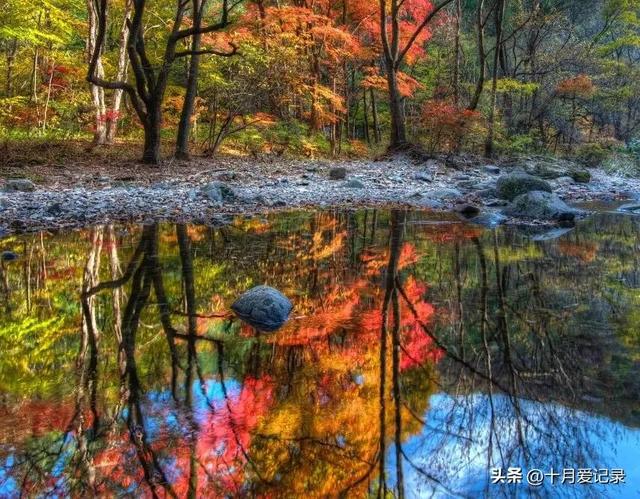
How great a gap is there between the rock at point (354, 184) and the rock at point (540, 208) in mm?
3855

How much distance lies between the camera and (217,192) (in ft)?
39.1

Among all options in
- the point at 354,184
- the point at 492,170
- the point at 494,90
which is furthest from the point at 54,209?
the point at 494,90

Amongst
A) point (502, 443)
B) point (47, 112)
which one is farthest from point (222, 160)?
point (502, 443)

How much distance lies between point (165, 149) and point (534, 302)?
1348 centimetres

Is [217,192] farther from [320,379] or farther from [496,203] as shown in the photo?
[320,379]

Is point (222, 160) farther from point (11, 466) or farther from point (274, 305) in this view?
point (11, 466)

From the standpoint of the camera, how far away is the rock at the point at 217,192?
1171cm

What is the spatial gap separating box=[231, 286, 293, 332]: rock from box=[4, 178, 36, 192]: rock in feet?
26.1

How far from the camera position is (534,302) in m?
5.52

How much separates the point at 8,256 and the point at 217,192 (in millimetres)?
5377

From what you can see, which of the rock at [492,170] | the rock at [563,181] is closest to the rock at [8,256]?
the rock at [492,170]

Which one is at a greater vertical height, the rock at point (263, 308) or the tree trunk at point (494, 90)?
the tree trunk at point (494, 90)

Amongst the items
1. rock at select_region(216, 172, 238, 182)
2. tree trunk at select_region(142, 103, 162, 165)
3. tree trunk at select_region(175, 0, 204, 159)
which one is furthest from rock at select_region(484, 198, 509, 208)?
tree trunk at select_region(142, 103, 162, 165)

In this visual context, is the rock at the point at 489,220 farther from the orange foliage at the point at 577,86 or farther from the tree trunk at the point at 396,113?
the orange foliage at the point at 577,86
